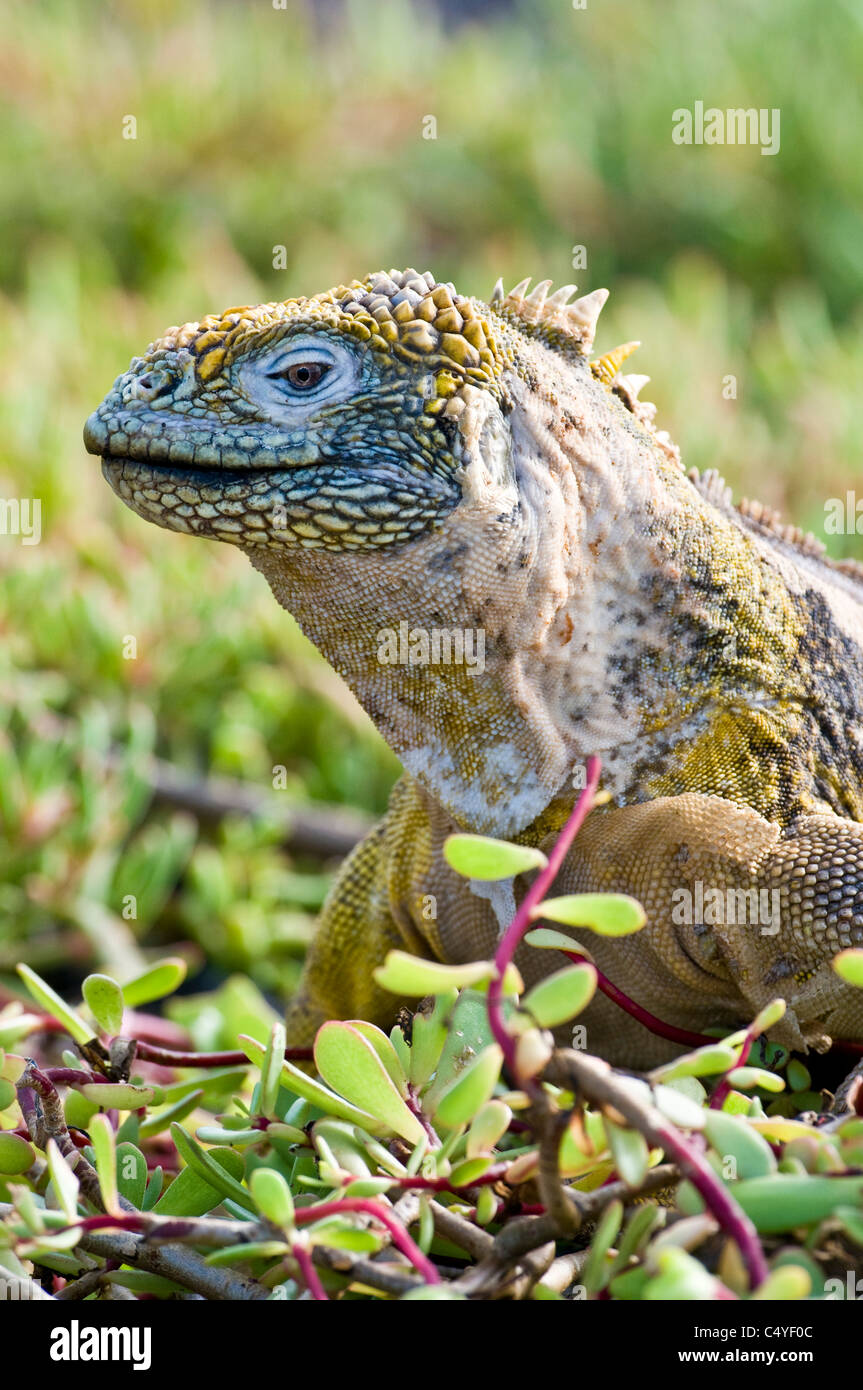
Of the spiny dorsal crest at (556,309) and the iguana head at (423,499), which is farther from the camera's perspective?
the spiny dorsal crest at (556,309)

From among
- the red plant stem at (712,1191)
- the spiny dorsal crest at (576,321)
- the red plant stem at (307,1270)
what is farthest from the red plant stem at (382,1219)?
the spiny dorsal crest at (576,321)

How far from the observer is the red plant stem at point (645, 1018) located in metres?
2.00

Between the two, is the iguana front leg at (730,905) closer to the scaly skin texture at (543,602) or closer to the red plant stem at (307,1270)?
the scaly skin texture at (543,602)

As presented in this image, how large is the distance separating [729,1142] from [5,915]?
2883 mm

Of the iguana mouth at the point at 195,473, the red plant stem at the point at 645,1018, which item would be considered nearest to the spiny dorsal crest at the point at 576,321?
the iguana mouth at the point at 195,473

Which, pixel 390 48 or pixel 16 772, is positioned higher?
pixel 390 48

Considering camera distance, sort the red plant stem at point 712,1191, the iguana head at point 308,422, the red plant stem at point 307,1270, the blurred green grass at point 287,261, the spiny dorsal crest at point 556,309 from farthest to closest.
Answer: the blurred green grass at point 287,261
the spiny dorsal crest at point 556,309
the iguana head at point 308,422
the red plant stem at point 307,1270
the red plant stem at point 712,1191

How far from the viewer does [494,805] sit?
2.25 meters

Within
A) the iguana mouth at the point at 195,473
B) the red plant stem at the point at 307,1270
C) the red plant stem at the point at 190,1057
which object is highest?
the iguana mouth at the point at 195,473

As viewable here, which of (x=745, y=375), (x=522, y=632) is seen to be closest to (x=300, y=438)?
(x=522, y=632)

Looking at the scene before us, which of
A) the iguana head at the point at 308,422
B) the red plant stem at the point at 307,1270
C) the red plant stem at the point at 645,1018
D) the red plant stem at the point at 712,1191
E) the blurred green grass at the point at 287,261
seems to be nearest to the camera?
the red plant stem at the point at 712,1191

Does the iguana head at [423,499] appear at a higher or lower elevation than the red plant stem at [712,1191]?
higher

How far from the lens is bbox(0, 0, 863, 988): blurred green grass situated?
4262 millimetres
